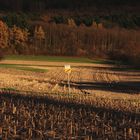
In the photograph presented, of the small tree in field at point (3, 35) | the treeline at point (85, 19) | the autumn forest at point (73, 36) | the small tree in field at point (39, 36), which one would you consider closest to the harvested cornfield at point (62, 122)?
the autumn forest at point (73, 36)

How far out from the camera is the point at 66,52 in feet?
355

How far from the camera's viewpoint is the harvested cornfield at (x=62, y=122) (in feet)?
48.9

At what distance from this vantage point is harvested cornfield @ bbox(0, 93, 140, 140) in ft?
48.9

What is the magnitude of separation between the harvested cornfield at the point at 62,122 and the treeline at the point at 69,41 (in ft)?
261

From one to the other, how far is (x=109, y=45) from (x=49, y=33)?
14006 mm

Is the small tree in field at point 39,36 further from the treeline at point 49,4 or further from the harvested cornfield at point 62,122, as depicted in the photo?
the harvested cornfield at point 62,122

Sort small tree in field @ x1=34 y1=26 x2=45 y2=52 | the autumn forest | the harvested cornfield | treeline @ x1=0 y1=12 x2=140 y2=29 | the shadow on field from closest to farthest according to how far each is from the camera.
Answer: the harvested cornfield, the shadow on field, the autumn forest, small tree in field @ x1=34 y1=26 x2=45 y2=52, treeline @ x1=0 y1=12 x2=140 y2=29

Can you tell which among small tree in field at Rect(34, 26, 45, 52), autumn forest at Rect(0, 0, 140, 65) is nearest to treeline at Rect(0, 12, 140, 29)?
autumn forest at Rect(0, 0, 140, 65)

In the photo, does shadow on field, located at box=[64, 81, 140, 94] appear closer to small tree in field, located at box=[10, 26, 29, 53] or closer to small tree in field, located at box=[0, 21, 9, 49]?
small tree in field, located at box=[10, 26, 29, 53]

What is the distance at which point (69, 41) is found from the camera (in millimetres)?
114375

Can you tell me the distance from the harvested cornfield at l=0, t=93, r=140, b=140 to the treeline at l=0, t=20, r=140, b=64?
261 feet

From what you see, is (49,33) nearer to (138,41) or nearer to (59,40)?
Result: (59,40)

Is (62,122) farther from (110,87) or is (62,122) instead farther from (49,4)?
(49,4)

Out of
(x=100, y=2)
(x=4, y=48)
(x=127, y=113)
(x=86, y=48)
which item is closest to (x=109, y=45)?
(x=86, y=48)
